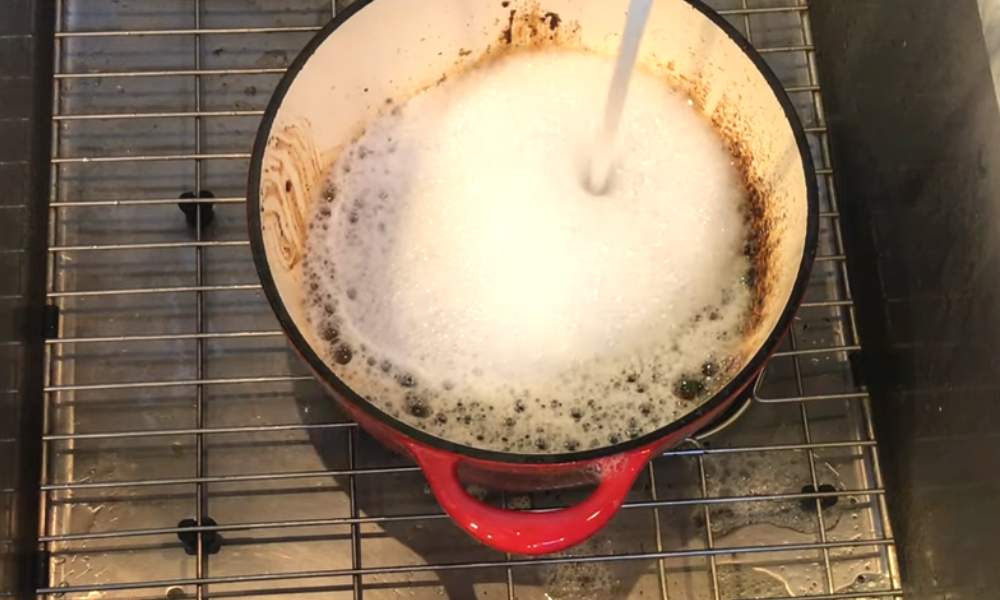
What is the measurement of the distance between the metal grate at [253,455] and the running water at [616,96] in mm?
181

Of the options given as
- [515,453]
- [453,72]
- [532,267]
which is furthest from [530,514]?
[453,72]

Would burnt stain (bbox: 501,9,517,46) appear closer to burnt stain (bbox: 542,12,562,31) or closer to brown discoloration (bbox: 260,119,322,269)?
burnt stain (bbox: 542,12,562,31)

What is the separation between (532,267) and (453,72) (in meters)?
0.16

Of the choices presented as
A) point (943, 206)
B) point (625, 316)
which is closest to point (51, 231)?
point (625, 316)

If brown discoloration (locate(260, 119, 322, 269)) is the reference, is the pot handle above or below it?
below

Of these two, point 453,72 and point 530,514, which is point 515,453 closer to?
point 530,514

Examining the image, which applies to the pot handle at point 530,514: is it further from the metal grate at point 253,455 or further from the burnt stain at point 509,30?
the burnt stain at point 509,30

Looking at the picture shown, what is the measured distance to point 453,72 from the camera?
2.29 ft

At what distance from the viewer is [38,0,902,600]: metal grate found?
2.21 feet

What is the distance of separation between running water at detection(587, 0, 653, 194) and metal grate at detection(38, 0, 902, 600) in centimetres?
18

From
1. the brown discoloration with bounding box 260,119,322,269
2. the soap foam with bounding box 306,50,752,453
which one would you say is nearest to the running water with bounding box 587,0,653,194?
the soap foam with bounding box 306,50,752,453

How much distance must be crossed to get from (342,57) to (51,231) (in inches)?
10.4

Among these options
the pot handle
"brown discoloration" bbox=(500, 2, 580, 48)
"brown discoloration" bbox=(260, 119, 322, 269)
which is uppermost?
"brown discoloration" bbox=(500, 2, 580, 48)

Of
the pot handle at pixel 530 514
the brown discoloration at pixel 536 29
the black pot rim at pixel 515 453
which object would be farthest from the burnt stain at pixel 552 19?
the pot handle at pixel 530 514
